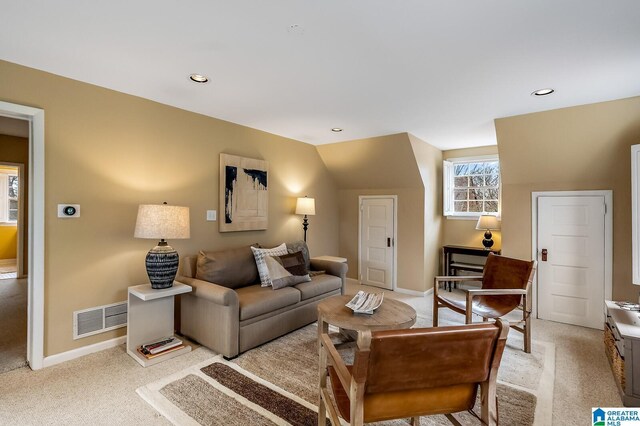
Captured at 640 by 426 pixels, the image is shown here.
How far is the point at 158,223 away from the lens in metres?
2.71

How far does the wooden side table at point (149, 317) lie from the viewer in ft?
8.75

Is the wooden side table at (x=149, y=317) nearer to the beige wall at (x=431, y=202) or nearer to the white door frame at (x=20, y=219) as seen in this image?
the beige wall at (x=431, y=202)

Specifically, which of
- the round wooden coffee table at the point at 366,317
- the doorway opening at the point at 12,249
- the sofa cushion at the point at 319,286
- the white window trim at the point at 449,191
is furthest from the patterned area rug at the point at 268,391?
the white window trim at the point at 449,191

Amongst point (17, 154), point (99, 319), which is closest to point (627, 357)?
point (99, 319)

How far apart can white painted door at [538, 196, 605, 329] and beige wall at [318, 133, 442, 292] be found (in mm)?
1555

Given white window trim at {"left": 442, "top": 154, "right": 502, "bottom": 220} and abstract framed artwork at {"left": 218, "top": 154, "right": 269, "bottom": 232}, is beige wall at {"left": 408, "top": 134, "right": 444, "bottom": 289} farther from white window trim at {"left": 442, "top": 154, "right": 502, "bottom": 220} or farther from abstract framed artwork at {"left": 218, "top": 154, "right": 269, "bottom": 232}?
abstract framed artwork at {"left": 218, "top": 154, "right": 269, "bottom": 232}

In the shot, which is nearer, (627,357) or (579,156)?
(627,357)

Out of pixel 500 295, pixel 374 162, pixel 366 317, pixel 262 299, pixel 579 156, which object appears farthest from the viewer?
pixel 374 162

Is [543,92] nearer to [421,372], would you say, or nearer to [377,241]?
[421,372]

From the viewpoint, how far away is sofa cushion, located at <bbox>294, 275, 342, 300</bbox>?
3482 mm

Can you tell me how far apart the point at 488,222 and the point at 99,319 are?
514 cm


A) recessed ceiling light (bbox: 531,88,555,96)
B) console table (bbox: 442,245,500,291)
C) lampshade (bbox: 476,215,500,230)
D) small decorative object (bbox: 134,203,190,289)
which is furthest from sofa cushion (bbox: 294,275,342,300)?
recessed ceiling light (bbox: 531,88,555,96)

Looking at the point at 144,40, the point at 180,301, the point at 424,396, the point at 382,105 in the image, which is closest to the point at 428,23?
the point at 382,105

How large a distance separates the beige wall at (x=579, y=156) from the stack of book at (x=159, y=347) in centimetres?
426
